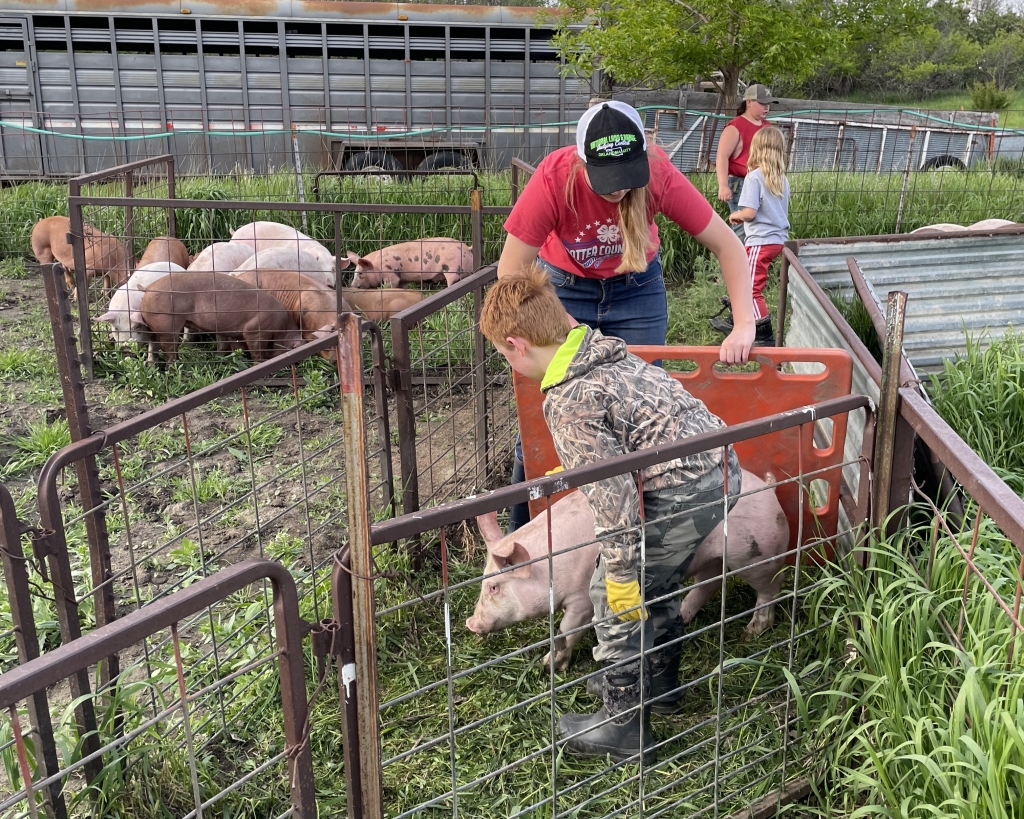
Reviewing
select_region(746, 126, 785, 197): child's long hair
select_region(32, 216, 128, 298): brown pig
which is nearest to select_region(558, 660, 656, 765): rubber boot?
select_region(746, 126, 785, 197): child's long hair

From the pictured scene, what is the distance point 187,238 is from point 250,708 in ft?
20.3

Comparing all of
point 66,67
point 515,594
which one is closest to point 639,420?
point 515,594

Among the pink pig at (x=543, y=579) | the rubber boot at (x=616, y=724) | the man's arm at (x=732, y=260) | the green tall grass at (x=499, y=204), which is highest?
the man's arm at (x=732, y=260)

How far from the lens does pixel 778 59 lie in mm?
11461

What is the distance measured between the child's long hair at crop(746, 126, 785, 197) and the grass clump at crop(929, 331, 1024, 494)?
2807mm

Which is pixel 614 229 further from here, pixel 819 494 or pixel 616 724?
pixel 616 724

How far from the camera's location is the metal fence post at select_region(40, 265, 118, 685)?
2.55 metres

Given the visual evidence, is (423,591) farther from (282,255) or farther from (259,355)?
(282,255)

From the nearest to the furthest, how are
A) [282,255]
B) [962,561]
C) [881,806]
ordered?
1. [881,806]
2. [962,561]
3. [282,255]

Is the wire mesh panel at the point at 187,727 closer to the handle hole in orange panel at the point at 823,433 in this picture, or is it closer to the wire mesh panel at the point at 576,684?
the wire mesh panel at the point at 576,684

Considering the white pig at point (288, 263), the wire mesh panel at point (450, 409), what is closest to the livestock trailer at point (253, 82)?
the white pig at point (288, 263)

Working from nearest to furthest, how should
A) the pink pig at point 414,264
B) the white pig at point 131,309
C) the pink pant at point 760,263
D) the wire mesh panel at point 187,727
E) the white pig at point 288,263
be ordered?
the wire mesh panel at point 187,727 → the pink pant at point 760,263 → the white pig at point 131,309 → the white pig at point 288,263 → the pink pig at point 414,264

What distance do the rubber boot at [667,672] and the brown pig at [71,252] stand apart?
6223 millimetres

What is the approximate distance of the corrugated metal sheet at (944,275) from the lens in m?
4.17
